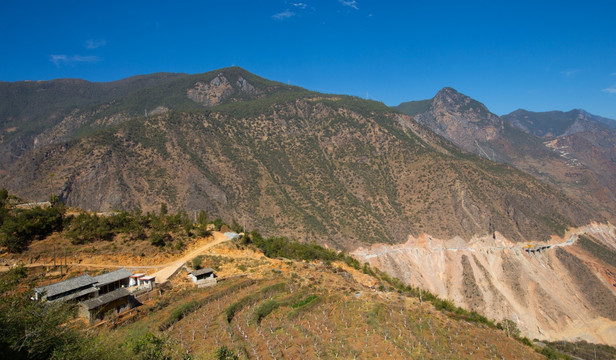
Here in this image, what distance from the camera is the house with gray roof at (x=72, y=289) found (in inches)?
1010

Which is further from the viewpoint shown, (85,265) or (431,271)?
(431,271)

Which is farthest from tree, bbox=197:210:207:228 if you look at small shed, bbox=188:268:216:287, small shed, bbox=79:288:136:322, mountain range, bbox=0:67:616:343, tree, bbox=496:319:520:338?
mountain range, bbox=0:67:616:343

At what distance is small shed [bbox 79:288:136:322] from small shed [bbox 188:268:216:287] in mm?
6363

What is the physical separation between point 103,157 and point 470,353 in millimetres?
116529

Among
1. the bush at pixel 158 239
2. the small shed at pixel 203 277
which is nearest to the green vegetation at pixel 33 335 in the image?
the small shed at pixel 203 277

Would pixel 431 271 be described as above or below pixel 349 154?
below

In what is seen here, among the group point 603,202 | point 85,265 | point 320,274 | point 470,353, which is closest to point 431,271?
point 320,274

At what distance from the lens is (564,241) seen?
11069cm

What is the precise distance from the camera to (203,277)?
111 feet

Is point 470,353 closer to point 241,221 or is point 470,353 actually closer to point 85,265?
point 85,265

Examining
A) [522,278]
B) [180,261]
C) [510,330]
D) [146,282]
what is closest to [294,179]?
[522,278]

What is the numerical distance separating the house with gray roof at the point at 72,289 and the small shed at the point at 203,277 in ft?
26.8

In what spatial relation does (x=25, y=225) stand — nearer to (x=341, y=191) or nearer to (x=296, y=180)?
(x=296, y=180)

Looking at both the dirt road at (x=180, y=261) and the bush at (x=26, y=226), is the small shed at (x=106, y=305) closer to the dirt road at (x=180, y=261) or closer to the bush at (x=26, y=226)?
the dirt road at (x=180, y=261)
